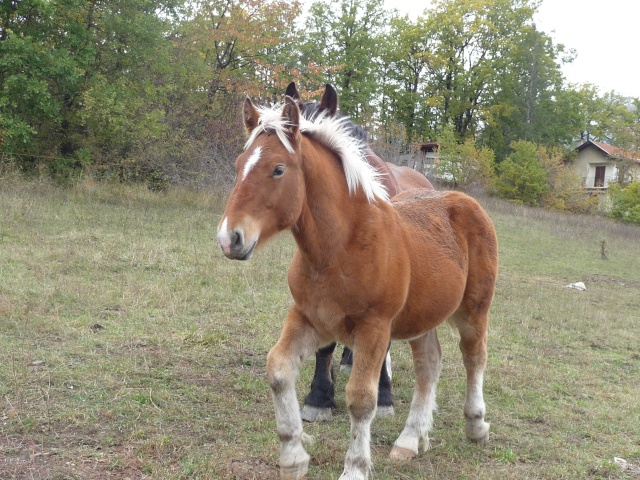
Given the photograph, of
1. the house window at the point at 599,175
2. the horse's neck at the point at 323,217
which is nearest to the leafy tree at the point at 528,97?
the house window at the point at 599,175

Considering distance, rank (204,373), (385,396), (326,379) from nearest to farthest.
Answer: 1. (326,379)
2. (385,396)
3. (204,373)

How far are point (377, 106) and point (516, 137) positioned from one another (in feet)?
35.6

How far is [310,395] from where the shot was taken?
500 cm

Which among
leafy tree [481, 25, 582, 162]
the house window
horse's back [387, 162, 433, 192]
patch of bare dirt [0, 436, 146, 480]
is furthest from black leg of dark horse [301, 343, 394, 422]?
the house window

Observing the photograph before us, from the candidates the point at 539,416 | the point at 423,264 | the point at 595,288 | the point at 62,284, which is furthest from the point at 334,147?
the point at 595,288

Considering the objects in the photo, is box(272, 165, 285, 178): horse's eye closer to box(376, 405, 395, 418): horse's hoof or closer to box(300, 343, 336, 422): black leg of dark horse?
box(300, 343, 336, 422): black leg of dark horse

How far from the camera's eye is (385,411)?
203 inches

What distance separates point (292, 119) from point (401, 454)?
2.47 metres

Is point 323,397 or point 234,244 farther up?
point 234,244

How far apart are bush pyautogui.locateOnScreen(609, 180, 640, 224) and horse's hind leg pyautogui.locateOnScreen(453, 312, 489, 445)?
32.1 meters

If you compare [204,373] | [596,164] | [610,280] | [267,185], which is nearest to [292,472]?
[267,185]

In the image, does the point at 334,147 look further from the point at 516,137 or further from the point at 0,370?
the point at 516,137

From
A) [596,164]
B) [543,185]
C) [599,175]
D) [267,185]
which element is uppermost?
[596,164]

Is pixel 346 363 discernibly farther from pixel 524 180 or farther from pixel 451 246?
pixel 524 180
